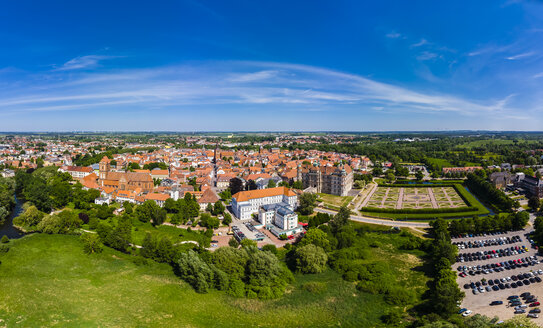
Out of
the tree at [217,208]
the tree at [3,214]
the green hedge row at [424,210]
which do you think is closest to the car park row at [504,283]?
the green hedge row at [424,210]

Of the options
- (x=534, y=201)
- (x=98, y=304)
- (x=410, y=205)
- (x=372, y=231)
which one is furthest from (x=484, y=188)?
(x=98, y=304)

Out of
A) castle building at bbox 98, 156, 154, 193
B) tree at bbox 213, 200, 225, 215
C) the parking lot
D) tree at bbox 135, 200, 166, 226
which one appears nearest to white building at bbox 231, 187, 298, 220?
tree at bbox 213, 200, 225, 215

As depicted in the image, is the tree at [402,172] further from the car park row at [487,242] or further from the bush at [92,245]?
the bush at [92,245]

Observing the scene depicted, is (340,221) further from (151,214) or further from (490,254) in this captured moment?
(151,214)

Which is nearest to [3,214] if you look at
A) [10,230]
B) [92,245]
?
[10,230]

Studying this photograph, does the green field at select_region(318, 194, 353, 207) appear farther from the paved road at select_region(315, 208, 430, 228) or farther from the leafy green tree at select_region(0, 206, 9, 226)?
the leafy green tree at select_region(0, 206, 9, 226)

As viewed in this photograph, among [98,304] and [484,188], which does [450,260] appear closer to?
[98,304]
